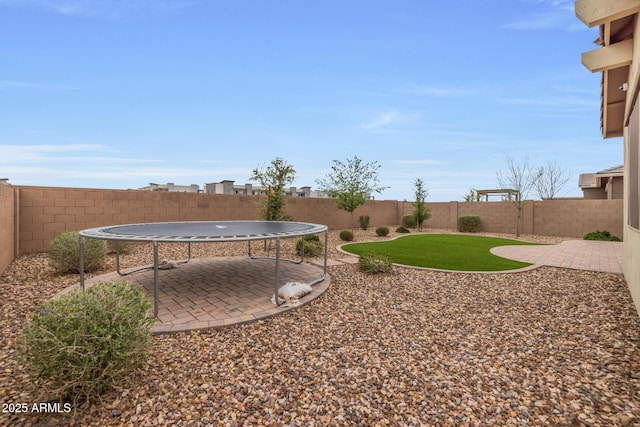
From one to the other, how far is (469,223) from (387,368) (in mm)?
14131

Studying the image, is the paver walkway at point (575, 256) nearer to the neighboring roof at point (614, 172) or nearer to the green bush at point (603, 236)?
the green bush at point (603, 236)

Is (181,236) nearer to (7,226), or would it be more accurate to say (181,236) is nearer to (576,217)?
(7,226)

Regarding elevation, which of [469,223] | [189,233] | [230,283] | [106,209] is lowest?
[230,283]

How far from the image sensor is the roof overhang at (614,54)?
3.38m

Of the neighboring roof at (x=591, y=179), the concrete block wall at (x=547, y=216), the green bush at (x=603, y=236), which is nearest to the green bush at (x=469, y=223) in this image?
the concrete block wall at (x=547, y=216)

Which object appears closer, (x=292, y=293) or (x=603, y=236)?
(x=292, y=293)

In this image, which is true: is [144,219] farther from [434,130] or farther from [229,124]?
[434,130]

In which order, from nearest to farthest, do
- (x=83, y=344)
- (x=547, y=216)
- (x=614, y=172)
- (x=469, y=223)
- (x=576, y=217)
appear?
(x=83, y=344) → (x=576, y=217) → (x=614, y=172) → (x=547, y=216) → (x=469, y=223)

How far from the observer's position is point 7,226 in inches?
227

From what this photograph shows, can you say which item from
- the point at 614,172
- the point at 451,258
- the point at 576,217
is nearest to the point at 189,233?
the point at 451,258

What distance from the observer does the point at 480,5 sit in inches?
251

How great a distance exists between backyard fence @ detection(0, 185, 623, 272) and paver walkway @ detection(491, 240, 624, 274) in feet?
13.2

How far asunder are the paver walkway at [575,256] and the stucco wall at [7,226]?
1113 centimetres

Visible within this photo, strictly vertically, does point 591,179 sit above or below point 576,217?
above
